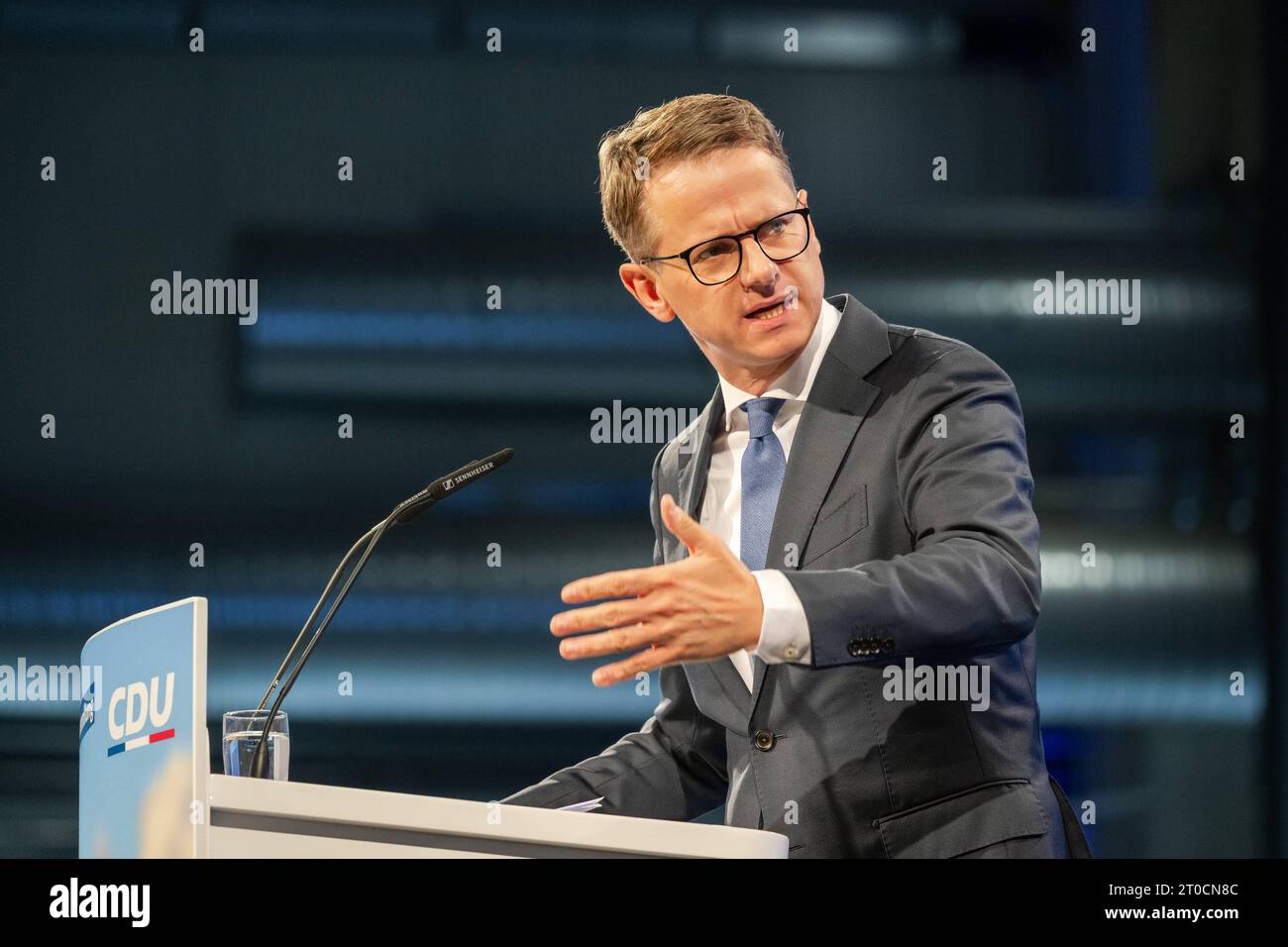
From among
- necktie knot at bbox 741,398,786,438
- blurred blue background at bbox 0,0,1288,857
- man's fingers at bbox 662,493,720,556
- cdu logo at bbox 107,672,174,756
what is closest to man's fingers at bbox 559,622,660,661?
man's fingers at bbox 662,493,720,556

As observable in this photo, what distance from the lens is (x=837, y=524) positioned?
1.78m

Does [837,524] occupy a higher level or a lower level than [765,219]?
lower

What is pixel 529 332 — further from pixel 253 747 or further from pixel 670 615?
pixel 670 615

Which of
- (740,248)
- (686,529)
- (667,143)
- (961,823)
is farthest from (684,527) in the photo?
(667,143)

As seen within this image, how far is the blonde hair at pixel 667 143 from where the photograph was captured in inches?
77.2

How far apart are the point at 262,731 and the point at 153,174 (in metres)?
2.45

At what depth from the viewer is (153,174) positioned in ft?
12.0

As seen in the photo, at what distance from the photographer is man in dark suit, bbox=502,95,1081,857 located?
1.39 m

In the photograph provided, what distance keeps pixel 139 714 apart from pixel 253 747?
39cm

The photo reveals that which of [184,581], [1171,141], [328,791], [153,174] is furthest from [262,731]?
[1171,141]

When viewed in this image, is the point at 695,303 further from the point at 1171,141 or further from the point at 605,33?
the point at 1171,141

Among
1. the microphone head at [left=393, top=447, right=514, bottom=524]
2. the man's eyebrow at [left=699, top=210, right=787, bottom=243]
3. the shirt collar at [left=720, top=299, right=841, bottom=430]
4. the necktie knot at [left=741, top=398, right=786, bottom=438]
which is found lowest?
the microphone head at [left=393, top=447, right=514, bottom=524]

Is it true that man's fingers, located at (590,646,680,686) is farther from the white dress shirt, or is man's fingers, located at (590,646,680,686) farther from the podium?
the white dress shirt

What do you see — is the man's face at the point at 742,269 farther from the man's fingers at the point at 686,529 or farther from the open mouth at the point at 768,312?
the man's fingers at the point at 686,529
